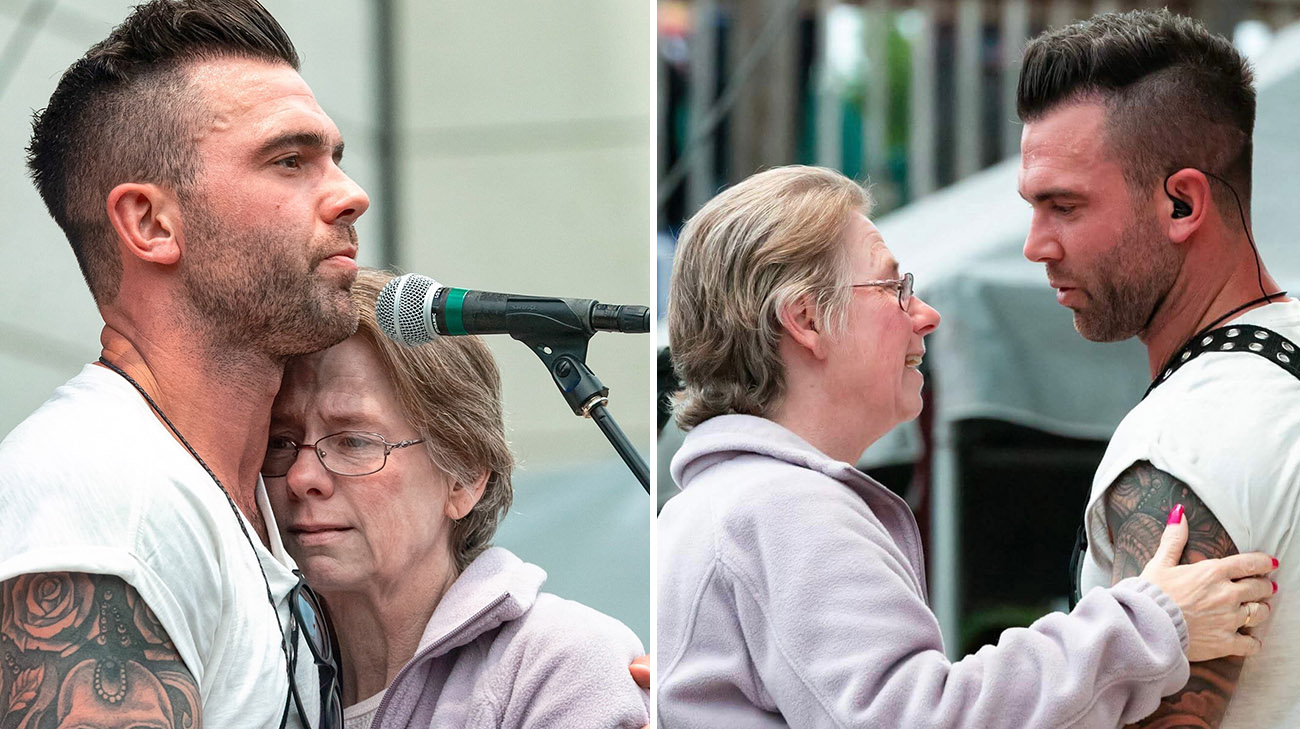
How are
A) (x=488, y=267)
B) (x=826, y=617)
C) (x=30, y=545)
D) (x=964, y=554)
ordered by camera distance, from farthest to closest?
(x=964, y=554) → (x=488, y=267) → (x=826, y=617) → (x=30, y=545)

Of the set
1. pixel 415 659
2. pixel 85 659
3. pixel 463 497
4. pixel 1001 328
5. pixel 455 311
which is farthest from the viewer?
pixel 1001 328

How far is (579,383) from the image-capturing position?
1.68 meters

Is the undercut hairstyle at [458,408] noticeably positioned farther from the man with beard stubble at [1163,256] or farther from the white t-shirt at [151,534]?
the man with beard stubble at [1163,256]

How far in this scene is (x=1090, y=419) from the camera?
6.88ft

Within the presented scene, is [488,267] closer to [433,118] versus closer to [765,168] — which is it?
[433,118]

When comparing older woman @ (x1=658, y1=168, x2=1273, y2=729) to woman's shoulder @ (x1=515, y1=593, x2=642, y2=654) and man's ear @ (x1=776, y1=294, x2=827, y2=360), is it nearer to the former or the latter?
man's ear @ (x1=776, y1=294, x2=827, y2=360)

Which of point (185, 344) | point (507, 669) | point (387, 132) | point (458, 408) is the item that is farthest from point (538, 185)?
point (507, 669)

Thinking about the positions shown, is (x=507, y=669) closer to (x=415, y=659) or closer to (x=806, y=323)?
(x=415, y=659)

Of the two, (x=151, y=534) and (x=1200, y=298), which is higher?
(x=1200, y=298)

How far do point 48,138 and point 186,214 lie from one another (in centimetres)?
23

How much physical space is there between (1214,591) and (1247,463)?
0.58ft

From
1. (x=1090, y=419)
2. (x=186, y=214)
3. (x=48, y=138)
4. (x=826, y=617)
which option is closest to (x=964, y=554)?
(x=1090, y=419)

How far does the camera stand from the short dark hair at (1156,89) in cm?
182

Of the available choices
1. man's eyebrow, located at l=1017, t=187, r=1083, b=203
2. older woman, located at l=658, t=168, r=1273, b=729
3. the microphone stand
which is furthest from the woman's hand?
the microphone stand
